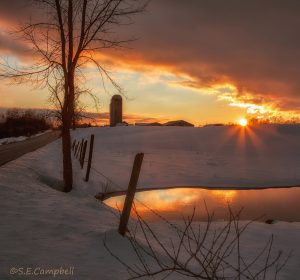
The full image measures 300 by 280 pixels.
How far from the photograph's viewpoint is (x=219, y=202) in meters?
14.9

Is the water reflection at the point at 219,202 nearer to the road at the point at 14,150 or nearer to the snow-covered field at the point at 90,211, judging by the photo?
the snow-covered field at the point at 90,211

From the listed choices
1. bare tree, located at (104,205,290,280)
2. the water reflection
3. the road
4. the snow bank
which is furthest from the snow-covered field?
the road

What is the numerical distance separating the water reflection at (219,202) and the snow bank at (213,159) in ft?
6.35

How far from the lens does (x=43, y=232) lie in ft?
21.3

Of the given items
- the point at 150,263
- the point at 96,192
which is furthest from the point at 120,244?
the point at 96,192

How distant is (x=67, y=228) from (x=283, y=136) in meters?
33.4

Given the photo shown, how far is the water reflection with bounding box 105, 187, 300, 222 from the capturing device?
12.6 m

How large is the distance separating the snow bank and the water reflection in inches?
76.2

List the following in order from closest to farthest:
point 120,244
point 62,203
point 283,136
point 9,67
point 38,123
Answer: point 120,244 → point 62,203 → point 9,67 → point 283,136 → point 38,123

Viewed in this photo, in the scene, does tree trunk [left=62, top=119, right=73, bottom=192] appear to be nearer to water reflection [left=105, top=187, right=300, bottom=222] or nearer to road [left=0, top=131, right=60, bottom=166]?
water reflection [left=105, top=187, right=300, bottom=222]

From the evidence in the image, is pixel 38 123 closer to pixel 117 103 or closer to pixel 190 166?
pixel 117 103

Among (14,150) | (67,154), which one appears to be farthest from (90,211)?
(14,150)

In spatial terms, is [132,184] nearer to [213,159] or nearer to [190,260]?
[190,260]

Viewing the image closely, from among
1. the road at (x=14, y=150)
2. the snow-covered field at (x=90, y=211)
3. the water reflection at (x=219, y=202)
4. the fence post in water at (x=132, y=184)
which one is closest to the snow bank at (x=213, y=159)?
the snow-covered field at (x=90, y=211)
